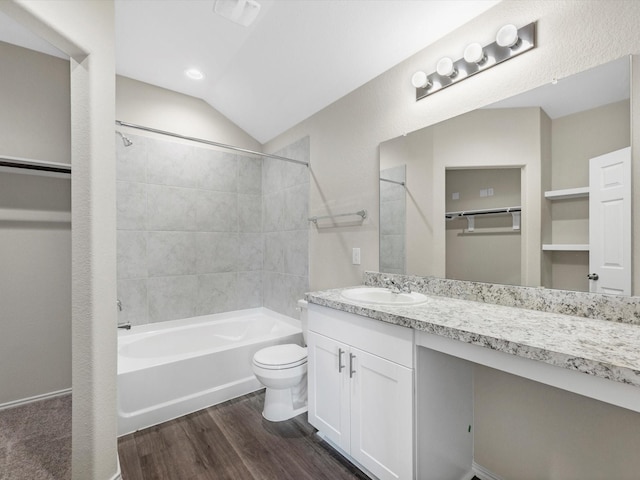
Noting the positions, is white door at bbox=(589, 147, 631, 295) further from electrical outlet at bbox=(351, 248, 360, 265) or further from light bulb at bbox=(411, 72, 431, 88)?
electrical outlet at bbox=(351, 248, 360, 265)

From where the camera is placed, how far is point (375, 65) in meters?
2.08

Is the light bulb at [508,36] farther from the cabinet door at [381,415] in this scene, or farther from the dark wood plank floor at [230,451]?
the dark wood plank floor at [230,451]

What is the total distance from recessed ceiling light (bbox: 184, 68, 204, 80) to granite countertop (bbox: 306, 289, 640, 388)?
Result: 2.44 metres

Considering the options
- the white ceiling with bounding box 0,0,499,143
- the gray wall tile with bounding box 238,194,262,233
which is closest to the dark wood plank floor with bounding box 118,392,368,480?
the gray wall tile with bounding box 238,194,262,233

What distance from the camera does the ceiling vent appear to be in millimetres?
1898

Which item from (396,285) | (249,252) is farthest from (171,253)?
(396,285)

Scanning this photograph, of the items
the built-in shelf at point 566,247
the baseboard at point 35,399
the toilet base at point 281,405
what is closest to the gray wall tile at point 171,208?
the baseboard at point 35,399

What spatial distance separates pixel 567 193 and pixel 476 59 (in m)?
0.80

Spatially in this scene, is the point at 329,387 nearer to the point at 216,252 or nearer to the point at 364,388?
the point at 364,388

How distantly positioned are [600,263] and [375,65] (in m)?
→ 1.73

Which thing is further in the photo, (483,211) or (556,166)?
(483,211)

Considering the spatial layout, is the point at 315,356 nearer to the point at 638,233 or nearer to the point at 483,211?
the point at 483,211

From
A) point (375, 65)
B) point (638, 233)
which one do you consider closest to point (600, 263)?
point (638, 233)

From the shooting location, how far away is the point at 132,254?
2.75 meters
